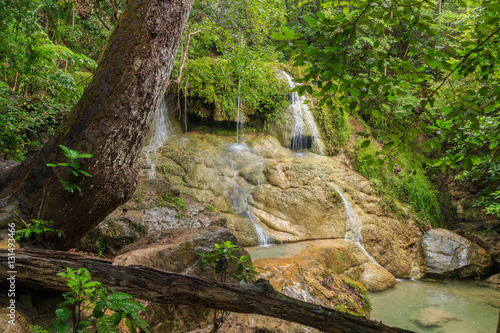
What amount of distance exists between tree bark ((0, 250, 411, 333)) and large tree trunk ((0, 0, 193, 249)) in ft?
1.82

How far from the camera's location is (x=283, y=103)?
7.84 metres

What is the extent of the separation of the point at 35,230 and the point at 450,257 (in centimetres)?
994

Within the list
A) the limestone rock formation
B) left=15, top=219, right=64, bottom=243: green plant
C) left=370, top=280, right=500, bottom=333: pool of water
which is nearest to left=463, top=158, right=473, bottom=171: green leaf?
left=15, top=219, right=64, bottom=243: green plant

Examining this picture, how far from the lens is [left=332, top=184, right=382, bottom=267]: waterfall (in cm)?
825

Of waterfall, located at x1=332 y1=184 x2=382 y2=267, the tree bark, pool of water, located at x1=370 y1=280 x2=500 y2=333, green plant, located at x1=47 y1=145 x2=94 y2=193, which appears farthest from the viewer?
waterfall, located at x1=332 y1=184 x2=382 y2=267

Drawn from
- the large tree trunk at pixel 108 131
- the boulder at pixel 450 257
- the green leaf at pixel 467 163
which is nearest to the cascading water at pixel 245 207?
the boulder at pixel 450 257

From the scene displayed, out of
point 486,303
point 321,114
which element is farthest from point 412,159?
point 321,114

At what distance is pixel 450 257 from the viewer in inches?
338

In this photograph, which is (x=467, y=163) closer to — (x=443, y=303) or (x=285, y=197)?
(x=443, y=303)

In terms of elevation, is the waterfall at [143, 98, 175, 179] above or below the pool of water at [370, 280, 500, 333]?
above

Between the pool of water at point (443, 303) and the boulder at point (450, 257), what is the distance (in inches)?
12.2

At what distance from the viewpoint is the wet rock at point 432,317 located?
5470 millimetres

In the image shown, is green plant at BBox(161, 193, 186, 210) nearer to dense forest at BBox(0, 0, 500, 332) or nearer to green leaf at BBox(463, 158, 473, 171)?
dense forest at BBox(0, 0, 500, 332)

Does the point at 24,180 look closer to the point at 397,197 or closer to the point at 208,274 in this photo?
the point at 208,274
